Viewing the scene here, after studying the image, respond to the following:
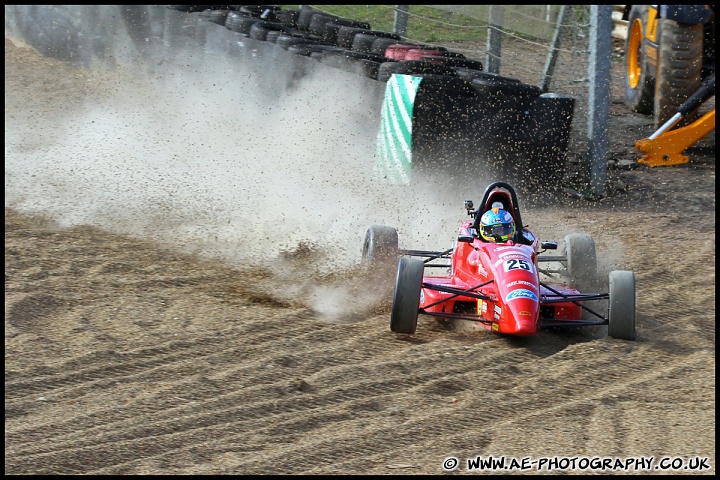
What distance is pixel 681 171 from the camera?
11.6 m

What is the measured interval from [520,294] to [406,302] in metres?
0.76

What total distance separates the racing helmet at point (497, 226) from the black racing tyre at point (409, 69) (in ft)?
13.6

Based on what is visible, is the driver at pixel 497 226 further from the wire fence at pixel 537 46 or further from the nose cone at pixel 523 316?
the wire fence at pixel 537 46

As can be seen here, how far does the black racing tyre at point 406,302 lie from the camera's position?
615 cm

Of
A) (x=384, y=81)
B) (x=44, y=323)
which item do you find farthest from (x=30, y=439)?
(x=384, y=81)

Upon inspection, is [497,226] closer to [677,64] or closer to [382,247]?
[382,247]

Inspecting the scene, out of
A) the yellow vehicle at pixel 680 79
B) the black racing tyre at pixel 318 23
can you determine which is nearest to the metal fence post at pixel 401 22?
the black racing tyre at pixel 318 23

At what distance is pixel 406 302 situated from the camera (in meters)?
6.16

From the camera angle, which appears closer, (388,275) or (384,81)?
(388,275)

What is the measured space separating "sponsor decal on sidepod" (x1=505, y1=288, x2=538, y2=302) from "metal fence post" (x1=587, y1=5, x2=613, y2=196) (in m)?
4.90

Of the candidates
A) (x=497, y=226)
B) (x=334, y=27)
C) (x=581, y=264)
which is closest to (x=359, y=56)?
(x=334, y=27)

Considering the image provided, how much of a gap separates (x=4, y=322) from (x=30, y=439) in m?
1.80

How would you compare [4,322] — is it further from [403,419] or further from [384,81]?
[384,81]

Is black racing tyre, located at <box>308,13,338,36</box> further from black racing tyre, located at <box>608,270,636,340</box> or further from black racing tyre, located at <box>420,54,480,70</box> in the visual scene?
black racing tyre, located at <box>608,270,636,340</box>
